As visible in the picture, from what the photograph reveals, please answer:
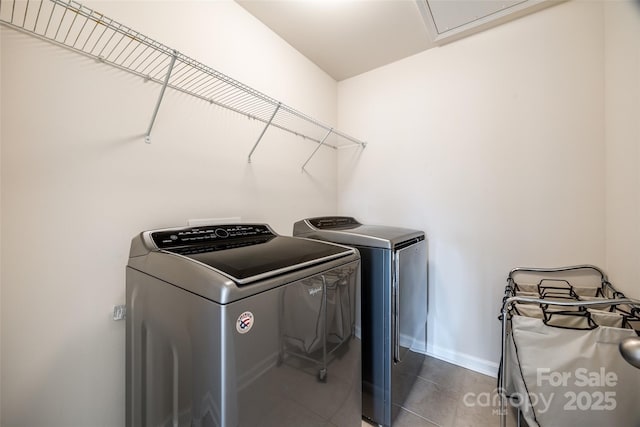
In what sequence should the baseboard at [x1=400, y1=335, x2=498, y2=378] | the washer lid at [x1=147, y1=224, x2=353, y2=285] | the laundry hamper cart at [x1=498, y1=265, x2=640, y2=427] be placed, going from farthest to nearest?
the baseboard at [x1=400, y1=335, x2=498, y2=378]
the laundry hamper cart at [x1=498, y1=265, x2=640, y2=427]
the washer lid at [x1=147, y1=224, x2=353, y2=285]

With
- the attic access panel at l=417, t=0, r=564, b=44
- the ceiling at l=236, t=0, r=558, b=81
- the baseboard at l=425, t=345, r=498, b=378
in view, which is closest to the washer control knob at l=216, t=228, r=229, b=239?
the ceiling at l=236, t=0, r=558, b=81

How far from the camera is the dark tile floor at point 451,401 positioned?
1489 mm

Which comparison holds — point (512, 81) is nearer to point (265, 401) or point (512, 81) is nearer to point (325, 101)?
point (325, 101)

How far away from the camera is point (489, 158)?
6.05 ft

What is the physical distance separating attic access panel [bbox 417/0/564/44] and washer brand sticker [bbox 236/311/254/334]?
2.07 metres

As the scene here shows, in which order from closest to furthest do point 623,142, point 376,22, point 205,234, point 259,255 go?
point 259,255 < point 205,234 < point 623,142 < point 376,22

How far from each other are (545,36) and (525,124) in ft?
1.89

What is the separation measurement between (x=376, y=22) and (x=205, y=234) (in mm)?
1912

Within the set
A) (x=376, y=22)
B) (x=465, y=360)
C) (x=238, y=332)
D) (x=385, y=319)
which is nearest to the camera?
(x=238, y=332)

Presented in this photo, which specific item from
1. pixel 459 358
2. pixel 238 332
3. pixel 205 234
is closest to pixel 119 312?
pixel 205 234

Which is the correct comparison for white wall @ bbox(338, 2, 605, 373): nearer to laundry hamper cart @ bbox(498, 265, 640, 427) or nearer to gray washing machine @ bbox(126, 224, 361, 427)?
laundry hamper cart @ bbox(498, 265, 640, 427)

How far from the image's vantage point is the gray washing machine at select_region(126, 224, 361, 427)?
706 mm

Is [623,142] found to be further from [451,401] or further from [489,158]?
[451,401]

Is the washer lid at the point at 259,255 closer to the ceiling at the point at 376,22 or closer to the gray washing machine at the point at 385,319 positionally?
the gray washing machine at the point at 385,319
